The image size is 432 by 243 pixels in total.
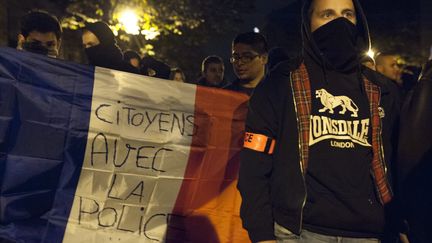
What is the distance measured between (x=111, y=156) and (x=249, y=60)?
1.71 metres

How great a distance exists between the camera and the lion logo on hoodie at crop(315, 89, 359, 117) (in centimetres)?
238

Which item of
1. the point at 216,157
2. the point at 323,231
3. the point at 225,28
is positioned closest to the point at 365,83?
the point at 323,231

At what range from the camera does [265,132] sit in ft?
7.93

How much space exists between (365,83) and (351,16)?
332 mm

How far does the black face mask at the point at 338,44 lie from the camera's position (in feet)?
8.03

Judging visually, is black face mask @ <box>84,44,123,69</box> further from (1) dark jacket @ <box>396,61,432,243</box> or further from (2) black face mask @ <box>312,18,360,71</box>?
(1) dark jacket @ <box>396,61,432,243</box>

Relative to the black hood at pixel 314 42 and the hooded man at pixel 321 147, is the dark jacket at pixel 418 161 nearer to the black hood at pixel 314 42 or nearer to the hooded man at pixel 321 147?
the hooded man at pixel 321 147

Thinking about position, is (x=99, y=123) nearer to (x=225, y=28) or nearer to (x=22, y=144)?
(x=22, y=144)

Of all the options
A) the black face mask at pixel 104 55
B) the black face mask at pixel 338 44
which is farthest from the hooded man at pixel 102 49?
the black face mask at pixel 338 44

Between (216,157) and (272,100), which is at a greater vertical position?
(272,100)

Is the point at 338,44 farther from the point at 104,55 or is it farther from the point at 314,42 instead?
the point at 104,55

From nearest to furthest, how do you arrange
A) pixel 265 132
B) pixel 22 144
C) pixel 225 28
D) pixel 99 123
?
pixel 265 132, pixel 22 144, pixel 99 123, pixel 225 28

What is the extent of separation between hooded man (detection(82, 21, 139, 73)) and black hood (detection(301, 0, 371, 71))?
7.68ft

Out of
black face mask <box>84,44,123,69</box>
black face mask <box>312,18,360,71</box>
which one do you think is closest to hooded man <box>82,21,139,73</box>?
black face mask <box>84,44,123,69</box>
